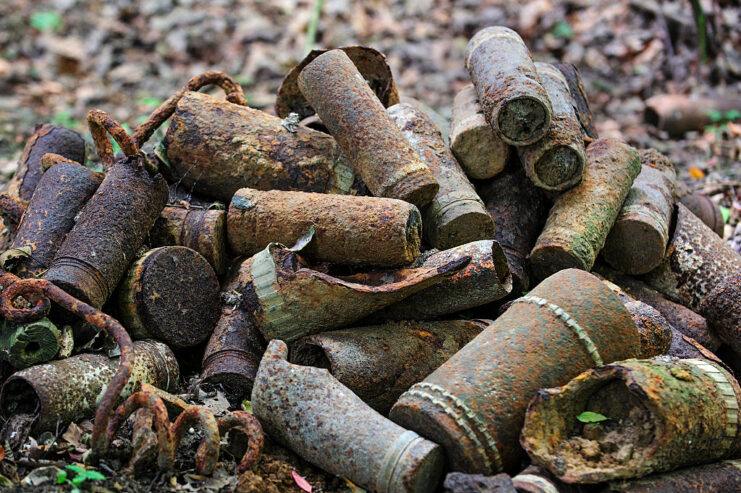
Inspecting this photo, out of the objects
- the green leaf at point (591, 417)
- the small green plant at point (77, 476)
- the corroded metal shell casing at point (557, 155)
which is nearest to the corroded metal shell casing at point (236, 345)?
the small green plant at point (77, 476)

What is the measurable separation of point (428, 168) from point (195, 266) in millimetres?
1357

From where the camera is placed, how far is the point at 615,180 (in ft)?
12.6

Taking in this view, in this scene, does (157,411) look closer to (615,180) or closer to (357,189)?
(357,189)

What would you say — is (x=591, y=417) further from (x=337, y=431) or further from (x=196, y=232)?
(x=196, y=232)

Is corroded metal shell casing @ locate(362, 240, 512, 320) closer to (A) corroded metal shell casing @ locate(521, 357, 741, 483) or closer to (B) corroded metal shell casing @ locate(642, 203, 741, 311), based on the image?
(A) corroded metal shell casing @ locate(521, 357, 741, 483)

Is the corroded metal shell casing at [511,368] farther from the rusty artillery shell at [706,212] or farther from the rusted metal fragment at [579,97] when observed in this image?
the rusty artillery shell at [706,212]

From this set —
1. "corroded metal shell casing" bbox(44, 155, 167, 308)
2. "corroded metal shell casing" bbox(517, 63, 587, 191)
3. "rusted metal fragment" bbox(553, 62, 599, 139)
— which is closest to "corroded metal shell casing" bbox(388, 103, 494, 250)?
"corroded metal shell casing" bbox(517, 63, 587, 191)

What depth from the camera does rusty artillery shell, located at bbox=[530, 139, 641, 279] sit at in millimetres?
3594

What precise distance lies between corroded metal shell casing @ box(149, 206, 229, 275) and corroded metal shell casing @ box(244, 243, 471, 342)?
0.41 meters

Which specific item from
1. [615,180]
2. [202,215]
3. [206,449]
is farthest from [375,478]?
[615,180]

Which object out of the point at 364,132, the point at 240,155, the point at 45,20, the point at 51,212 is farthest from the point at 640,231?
the point at 45,20

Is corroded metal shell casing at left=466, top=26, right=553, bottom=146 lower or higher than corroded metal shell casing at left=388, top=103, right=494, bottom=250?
higher

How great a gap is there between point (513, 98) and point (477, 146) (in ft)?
1.53

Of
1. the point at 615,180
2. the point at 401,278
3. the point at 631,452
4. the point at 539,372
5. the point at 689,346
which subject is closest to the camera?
the point at 631,452
